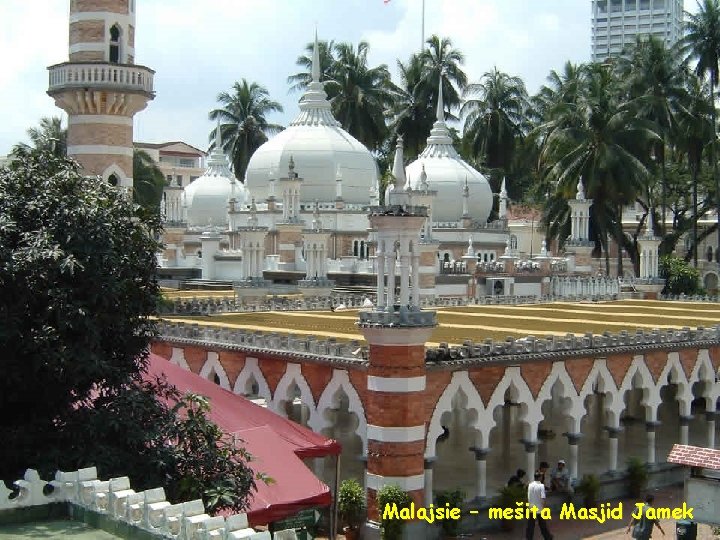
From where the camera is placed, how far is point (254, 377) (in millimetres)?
22719

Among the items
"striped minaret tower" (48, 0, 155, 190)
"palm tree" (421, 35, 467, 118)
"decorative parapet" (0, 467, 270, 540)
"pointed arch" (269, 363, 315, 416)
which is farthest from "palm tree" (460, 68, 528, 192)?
"decorative parapet" (0, 467, 270, 540)

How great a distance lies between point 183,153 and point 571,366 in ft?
318

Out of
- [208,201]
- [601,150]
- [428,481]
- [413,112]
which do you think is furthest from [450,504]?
[413,112]

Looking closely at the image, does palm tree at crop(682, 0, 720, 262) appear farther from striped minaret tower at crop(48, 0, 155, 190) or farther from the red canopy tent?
the red canopy tent

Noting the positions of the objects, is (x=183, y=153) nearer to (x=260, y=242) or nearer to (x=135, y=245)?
(x=260, y=242)

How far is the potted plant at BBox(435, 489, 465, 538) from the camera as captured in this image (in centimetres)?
1944

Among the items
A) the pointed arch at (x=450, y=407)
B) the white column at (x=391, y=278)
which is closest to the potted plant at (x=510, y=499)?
the pointed arch at (x=450, y=407)

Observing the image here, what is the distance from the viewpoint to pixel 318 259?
41.6 meters

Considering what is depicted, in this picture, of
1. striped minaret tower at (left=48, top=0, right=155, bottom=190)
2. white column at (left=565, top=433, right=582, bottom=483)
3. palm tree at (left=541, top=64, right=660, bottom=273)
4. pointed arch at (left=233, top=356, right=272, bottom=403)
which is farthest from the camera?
palm tree at (left=541, top=64, right=660, bottom=273)

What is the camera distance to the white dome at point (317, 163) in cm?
5391

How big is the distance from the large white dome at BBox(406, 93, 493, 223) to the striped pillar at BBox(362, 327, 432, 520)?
36.3 meters

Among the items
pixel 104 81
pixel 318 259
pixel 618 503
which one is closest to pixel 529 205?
pixel 318 259

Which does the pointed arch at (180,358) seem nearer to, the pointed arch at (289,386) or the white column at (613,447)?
the pointed arch at (289,386)

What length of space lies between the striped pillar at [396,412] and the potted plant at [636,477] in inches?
243
